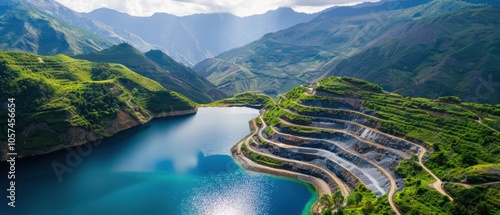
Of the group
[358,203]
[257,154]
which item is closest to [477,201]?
[358,203]

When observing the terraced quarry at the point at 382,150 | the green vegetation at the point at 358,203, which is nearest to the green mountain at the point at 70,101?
the terraced quarry at the point at 382,150

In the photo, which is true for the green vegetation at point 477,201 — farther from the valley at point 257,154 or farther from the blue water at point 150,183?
the blue water at point 150,183

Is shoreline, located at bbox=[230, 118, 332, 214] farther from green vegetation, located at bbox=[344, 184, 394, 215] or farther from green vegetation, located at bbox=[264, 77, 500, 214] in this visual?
green vegetation, located at bbox=[264, 77, 500, 214]

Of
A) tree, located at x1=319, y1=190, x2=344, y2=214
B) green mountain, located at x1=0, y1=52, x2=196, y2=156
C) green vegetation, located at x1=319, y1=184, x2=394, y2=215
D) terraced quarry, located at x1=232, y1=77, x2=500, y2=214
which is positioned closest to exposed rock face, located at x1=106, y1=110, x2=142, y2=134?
green mountain, located at x1=0, y1=52, x2=196, y2=156

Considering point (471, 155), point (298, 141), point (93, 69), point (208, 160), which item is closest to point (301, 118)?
point (298, 141)

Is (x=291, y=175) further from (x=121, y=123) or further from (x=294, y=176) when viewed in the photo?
(x=121, y=123)

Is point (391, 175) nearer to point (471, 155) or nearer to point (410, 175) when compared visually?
point (410, 175)
